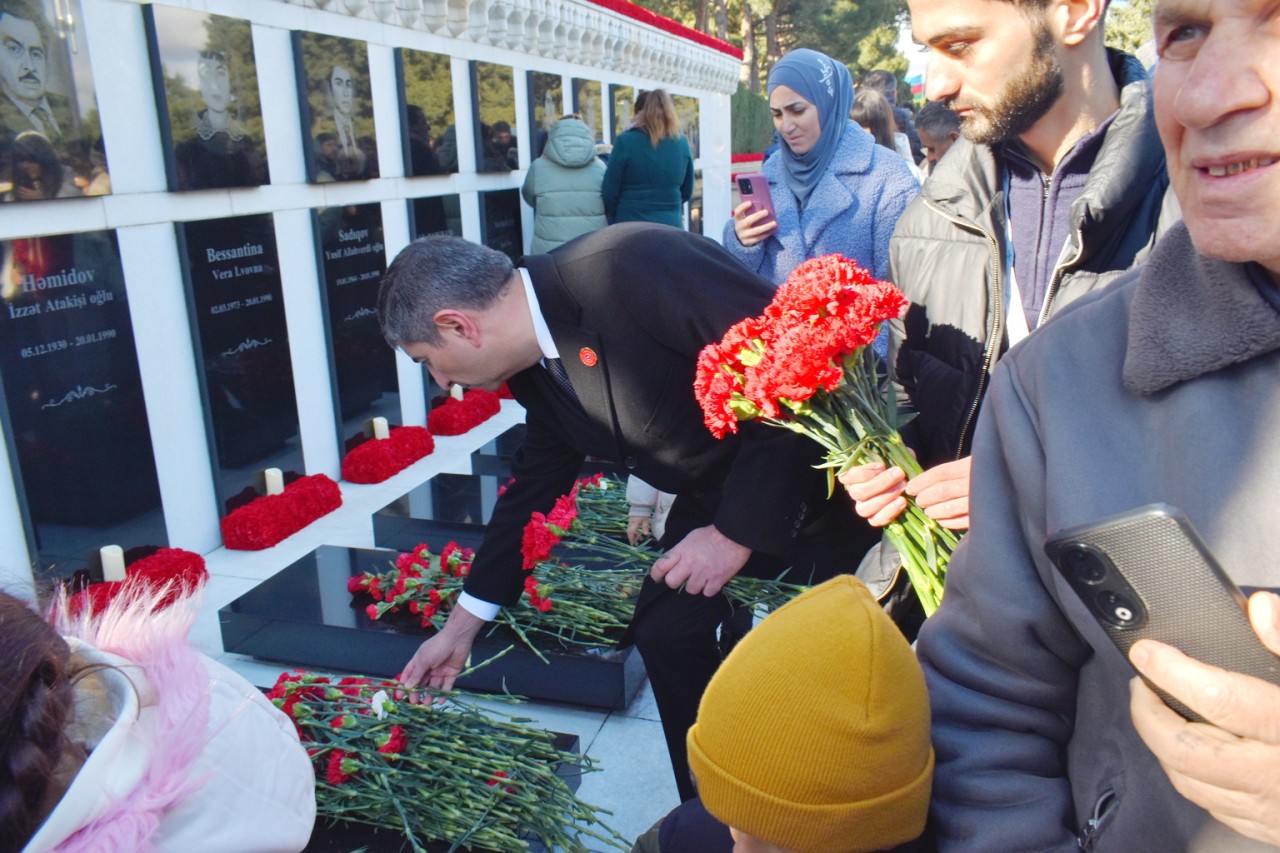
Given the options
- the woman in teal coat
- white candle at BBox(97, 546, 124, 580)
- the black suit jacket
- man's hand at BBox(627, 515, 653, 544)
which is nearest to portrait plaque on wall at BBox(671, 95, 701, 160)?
the woman in teal coat

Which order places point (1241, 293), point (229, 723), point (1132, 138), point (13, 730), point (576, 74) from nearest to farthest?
1. point (1241, 293)
2. point (13, 730)
3. point (229, 723)
4. point (1132, 138)
5. point (576, 74)

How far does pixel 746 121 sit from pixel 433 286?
2002 cm

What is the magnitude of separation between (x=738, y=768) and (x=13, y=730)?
74cm

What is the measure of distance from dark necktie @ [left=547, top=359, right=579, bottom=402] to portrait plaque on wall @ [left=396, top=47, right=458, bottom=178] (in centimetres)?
411

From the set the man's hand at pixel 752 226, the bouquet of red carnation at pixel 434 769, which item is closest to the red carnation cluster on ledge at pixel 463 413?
the man's hand at pixel 752 226

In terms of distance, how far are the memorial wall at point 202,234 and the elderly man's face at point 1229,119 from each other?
12.7ft

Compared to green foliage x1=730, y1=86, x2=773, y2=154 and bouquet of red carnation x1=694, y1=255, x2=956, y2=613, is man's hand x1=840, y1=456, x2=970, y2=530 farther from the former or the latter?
green foliage x1=730, y1=86, x2=773, y2=154

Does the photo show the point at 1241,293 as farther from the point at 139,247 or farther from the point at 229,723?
the point at 139,247

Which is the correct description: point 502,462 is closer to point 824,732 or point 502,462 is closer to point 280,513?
point 280,513

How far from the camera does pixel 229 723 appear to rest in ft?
4.00

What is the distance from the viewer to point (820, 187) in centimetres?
343

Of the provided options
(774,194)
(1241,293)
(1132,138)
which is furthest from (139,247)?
(1241,293)

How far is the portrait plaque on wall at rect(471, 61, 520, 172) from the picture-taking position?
6.98m

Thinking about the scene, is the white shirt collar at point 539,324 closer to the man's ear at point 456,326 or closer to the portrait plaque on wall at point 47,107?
the man's ear at point 456,326
